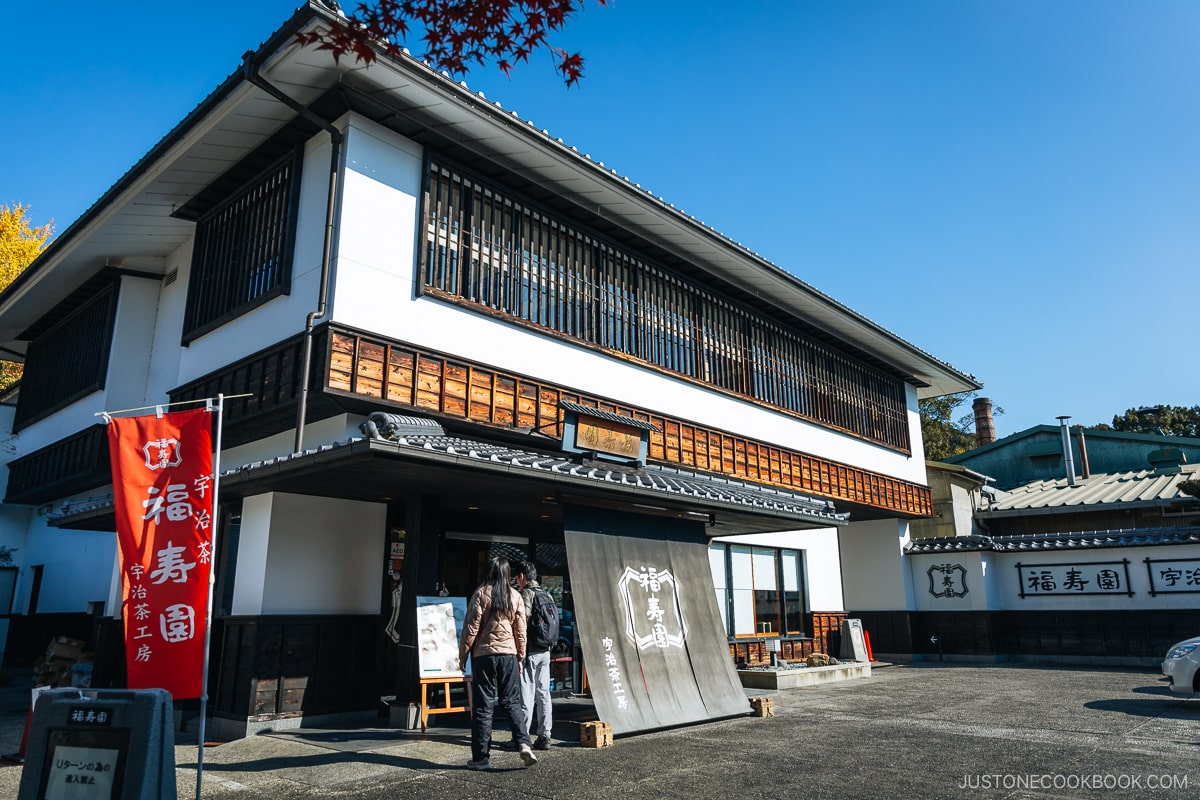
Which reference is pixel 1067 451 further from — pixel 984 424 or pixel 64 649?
pixel 64 649

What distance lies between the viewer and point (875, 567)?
22.4 m

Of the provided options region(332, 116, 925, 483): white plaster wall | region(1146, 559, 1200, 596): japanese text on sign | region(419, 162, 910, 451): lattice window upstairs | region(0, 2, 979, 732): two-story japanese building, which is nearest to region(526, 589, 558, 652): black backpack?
region(0, 2, 979, 732): two-story japanese building

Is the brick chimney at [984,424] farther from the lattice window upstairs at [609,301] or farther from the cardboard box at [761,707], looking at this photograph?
the cardboard box at [761,707]

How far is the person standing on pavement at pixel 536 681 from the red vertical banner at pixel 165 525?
301 cm

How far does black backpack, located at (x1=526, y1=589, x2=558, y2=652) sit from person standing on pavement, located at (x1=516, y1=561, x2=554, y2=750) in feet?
0.05

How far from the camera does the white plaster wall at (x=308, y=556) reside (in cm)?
980

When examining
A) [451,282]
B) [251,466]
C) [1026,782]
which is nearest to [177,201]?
[451,282]

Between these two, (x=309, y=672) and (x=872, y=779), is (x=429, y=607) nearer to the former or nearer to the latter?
(x=309, y=672)

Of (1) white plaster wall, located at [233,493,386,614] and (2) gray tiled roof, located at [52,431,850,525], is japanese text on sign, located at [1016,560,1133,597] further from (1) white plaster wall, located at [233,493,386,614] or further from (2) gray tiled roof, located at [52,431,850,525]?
(1) white plaster wall, located at [233,493,386,614]

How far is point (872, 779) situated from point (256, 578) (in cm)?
756

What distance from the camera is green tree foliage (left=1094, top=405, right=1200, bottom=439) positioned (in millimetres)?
42062

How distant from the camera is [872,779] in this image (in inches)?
256

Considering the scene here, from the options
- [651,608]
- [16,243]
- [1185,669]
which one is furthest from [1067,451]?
[16,243]

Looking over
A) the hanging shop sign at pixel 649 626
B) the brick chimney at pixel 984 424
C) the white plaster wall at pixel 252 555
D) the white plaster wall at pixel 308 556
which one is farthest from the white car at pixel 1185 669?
the brick chimney at pixel 984 424
